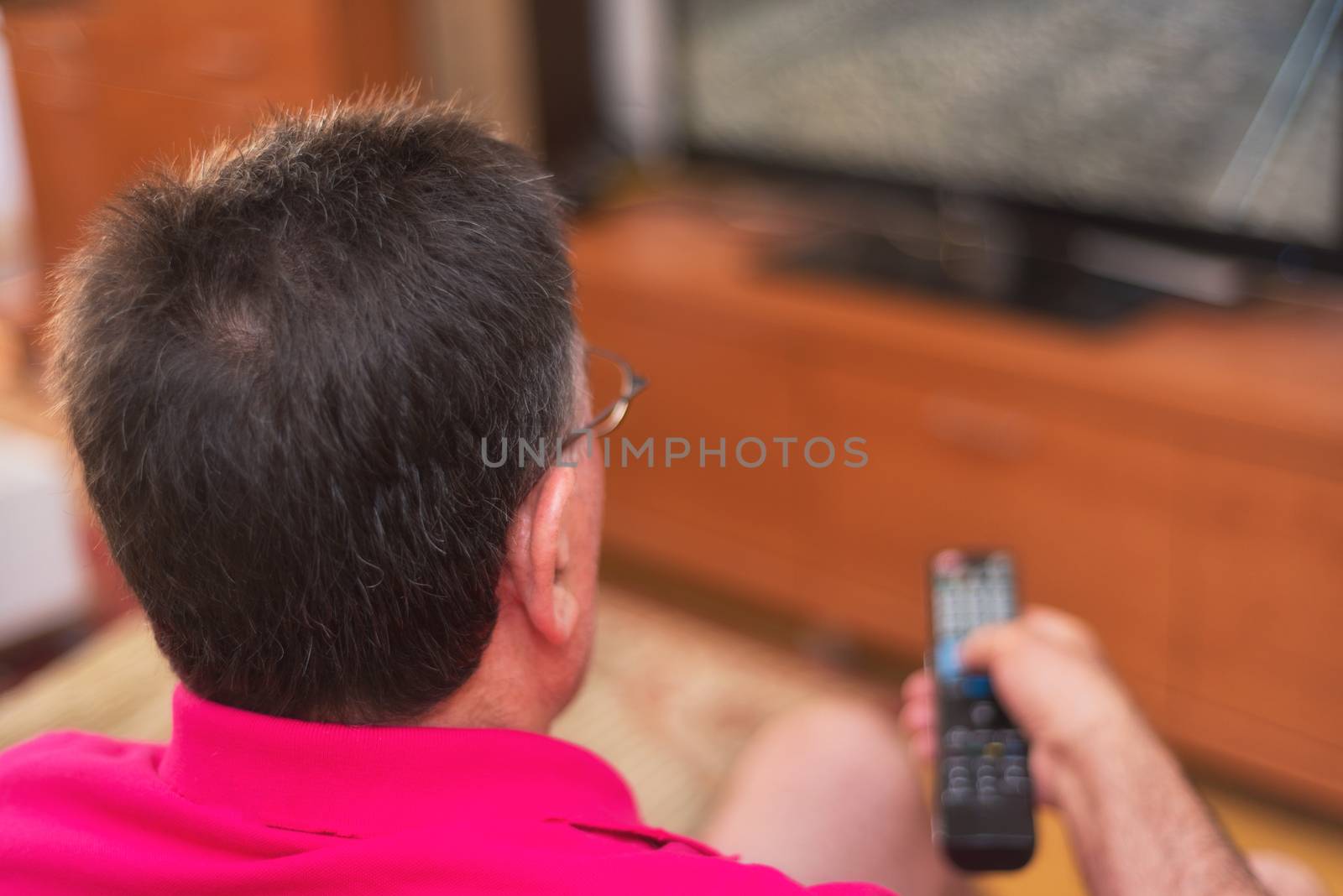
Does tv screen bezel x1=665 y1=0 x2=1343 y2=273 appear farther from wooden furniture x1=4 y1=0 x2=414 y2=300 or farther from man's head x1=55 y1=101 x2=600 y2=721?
man's head x1=55 y1=101 x2=600 y2=721

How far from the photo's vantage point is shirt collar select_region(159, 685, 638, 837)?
2.07ft

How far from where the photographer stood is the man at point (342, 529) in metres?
0.58

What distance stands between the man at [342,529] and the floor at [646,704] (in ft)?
1.61

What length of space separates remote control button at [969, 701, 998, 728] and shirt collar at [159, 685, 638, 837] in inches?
17.5

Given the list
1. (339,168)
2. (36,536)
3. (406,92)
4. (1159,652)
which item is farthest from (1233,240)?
(36,536)

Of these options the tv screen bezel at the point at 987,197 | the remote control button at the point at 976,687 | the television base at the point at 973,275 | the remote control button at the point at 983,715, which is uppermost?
the tv screen bezel at the point at 987,197

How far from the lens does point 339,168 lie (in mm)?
625

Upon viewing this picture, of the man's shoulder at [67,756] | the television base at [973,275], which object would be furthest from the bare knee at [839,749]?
the television base at [973,275]

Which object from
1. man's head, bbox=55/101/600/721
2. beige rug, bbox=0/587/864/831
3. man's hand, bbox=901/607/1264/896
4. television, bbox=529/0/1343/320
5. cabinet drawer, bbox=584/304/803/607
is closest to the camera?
man's head, bbox=55/101/600/721

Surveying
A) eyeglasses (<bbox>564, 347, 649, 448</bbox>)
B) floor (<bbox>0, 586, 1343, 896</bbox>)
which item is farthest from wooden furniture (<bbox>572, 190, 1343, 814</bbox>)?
eyeglasses (<bbox>564, 347, 649, 448</bbox>)

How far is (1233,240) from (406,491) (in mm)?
1488

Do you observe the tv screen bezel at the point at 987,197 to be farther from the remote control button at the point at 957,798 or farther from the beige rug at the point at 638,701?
the remote control button at the point at 957,798

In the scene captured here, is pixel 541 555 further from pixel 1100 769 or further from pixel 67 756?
pixel 1100 769

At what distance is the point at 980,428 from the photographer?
1810 millimetres
